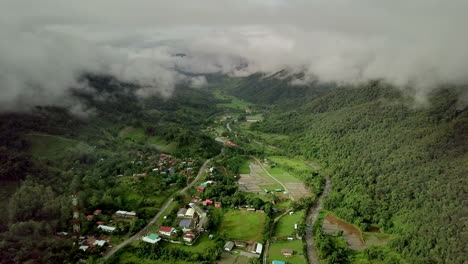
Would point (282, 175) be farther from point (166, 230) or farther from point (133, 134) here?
point (133, 134)

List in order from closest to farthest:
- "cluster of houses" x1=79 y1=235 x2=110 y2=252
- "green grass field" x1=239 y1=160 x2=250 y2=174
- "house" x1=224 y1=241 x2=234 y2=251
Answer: "cluster of houses" x1=79 y1=235 x2=110 y2=252 < "house" x1=224 y1=241 x2=234 y2=251 < "green grass field" x1=239 y1=160 x2=250 y2=174

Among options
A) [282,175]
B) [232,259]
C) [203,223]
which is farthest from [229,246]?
[282,175]

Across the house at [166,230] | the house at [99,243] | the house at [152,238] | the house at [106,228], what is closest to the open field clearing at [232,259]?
the house at [166,230]

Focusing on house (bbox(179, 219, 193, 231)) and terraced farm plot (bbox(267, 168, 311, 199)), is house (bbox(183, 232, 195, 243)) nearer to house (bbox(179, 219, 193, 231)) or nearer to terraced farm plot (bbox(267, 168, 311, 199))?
house (bbox(179, 219, 193, 231))

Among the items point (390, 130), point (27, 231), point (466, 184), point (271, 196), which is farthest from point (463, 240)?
point (27, 231)

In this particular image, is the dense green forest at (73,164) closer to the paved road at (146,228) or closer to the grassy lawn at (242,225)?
the paved road at (146,228)

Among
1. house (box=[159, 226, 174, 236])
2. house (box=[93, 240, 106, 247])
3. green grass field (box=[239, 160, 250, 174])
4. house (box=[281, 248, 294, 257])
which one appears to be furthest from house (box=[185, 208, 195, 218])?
green grass field (box=[239, 160, 250, 174])
